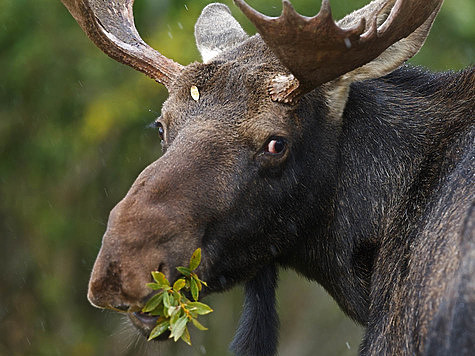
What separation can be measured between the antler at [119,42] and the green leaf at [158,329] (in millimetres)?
1439

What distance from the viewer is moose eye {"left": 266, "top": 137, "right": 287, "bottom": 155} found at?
14.8 feet

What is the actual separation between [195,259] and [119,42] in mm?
1574

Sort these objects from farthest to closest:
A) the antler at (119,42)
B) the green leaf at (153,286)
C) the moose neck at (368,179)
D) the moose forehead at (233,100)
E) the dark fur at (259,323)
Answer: the dark fur at (259,323) < the antler at (119,42) < the moose neck at (368,179) < the moose forehead at (233,100) < the green leaf at (153,286)

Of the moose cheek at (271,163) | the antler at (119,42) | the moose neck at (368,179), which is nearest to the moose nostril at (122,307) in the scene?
the moose cheek at (271,163)

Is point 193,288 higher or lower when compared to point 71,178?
higher

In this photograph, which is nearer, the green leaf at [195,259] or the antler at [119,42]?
the green leaf at [195,259]

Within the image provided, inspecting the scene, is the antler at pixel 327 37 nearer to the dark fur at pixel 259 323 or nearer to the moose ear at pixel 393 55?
the moose ear at pixel 393 55

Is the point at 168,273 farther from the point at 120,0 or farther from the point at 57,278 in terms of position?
the point at 57,278

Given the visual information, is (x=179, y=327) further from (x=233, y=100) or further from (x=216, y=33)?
(x=216, y=33)

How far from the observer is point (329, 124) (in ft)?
15.5

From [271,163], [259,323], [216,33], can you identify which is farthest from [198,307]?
[216,33]

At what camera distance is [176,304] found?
13.6ft

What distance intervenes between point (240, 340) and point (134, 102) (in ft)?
17.9

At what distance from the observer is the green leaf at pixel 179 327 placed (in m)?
4.11
